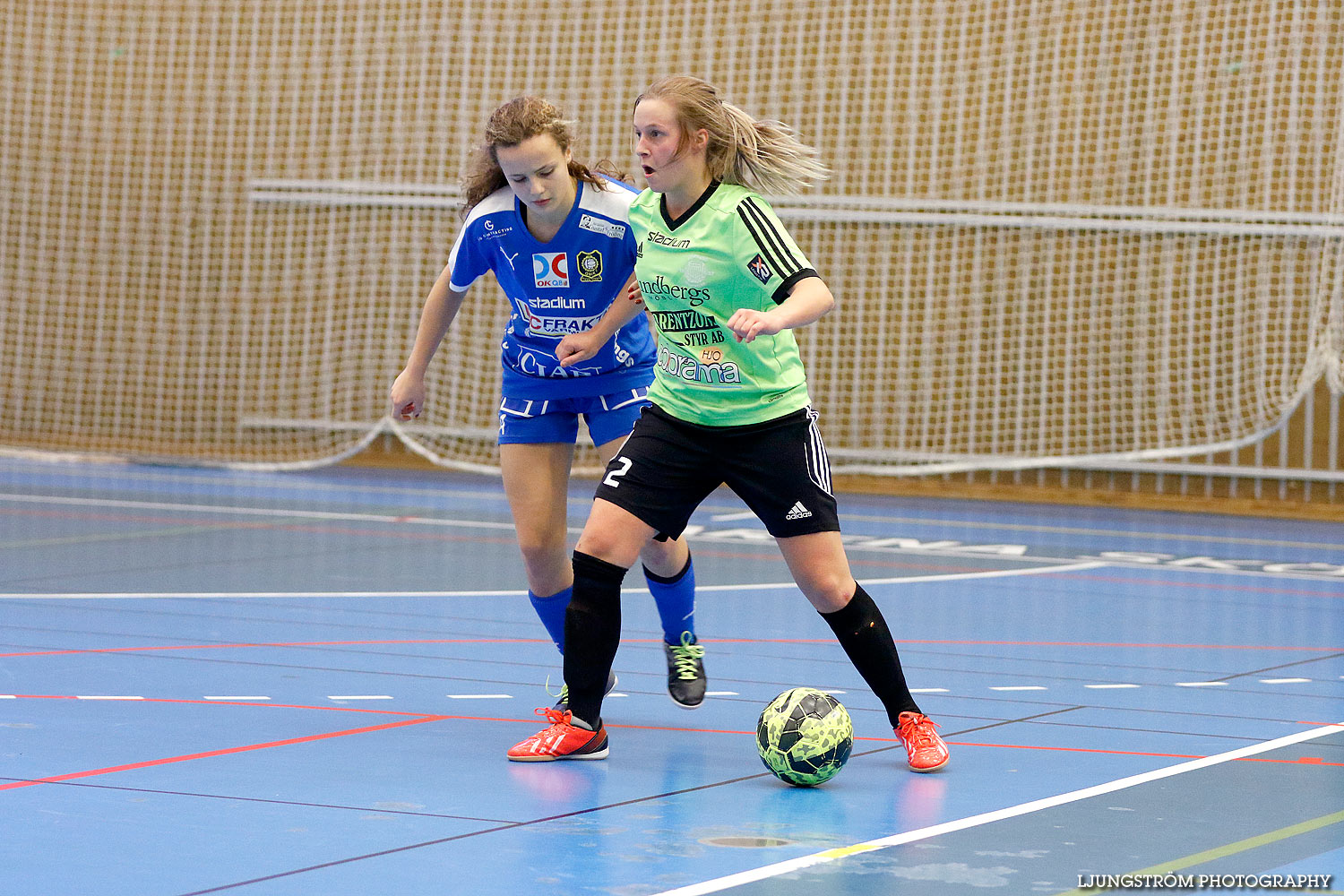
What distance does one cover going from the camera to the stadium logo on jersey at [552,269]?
464cm

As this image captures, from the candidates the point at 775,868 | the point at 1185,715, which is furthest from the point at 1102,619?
the point at 775,868

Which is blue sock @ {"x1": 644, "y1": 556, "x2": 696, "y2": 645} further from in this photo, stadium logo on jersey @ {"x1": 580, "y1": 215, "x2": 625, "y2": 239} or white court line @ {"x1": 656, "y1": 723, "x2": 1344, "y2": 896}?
white court line @ {"x1": 656, "y1": 723, "x2": 1344, "y2": 896}

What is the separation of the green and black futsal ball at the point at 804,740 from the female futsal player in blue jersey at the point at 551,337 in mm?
707

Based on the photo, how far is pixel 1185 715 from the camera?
16.0 ft

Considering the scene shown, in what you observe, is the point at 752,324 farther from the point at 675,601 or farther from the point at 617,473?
the point at 675,601

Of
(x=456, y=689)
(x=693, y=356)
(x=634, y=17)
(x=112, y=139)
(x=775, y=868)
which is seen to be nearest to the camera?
(x=775, y=868)

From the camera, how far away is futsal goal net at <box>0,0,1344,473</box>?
12.2m

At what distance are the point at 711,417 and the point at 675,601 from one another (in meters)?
0.95

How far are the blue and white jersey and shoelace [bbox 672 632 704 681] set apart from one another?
0.74m

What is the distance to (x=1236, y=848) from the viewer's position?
3.34 meters

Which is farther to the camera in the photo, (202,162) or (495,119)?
(202,162)

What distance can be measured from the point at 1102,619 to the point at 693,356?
11.4 ft

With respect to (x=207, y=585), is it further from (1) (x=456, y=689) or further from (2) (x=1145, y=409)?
(2) (x=1145, y=409)

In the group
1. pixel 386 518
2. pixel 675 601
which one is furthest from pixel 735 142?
pixel 386 518
